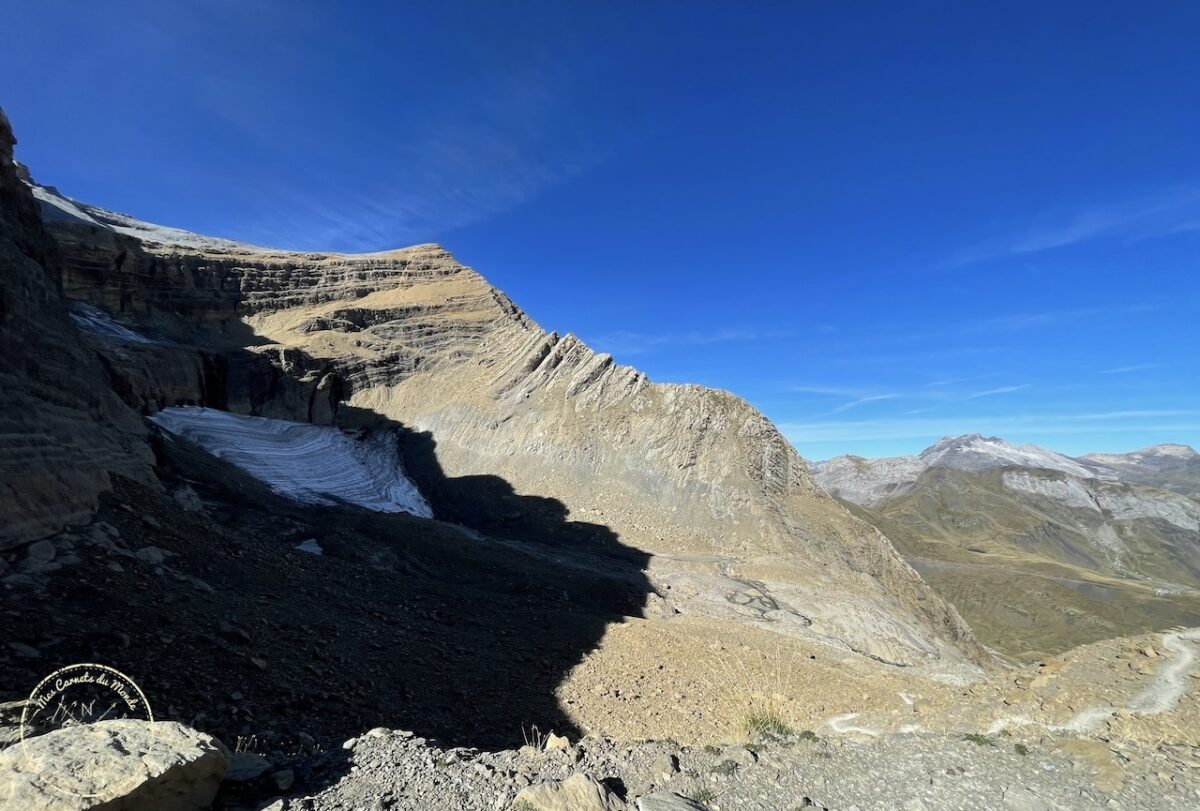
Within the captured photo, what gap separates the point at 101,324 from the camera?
35.9 meters

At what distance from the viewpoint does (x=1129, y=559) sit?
160 metres

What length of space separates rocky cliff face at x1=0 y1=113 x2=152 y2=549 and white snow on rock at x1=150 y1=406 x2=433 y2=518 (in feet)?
36.8

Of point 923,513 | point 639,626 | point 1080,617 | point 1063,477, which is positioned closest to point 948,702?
point 639,626

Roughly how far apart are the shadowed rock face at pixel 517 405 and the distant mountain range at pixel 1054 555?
67039 millimetres

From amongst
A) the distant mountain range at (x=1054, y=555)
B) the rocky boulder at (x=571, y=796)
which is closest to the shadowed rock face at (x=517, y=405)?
the rocky boulder at (x=571, y=796)

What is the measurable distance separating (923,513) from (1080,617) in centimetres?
9282

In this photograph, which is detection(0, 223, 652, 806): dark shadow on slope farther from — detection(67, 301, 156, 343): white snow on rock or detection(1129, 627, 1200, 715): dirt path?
detection(1129, 627, 1200, 715): dirt path

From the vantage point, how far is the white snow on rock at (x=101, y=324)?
3364 centimetres

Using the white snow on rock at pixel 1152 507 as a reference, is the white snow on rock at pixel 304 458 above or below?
below

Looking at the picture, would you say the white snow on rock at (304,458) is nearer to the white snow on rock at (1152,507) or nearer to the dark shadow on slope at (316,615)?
the dark shadow on slope at (316,615)

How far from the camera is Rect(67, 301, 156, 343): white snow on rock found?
110ft

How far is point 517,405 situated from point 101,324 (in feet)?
89.3

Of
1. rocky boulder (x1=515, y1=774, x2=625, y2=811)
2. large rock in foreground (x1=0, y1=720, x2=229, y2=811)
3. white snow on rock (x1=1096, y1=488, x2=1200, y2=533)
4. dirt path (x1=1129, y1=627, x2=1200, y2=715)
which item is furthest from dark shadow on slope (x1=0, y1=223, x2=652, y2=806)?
white snow on rock (x1=1096, y1=488, x2=1200, y2=533)

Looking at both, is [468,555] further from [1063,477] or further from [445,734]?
[1063,477]
